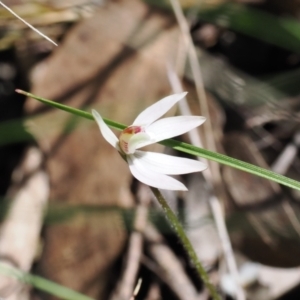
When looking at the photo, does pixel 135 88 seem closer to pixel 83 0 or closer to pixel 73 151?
pixel 73 151

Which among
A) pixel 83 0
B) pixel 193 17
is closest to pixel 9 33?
pixel 83 0

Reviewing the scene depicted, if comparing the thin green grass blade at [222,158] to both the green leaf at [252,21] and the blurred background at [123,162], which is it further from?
the green leaf at [252,21]

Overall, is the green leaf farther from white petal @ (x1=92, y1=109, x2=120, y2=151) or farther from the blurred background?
white petal @ (x1=92, y1=109, x2=120, y2=151)

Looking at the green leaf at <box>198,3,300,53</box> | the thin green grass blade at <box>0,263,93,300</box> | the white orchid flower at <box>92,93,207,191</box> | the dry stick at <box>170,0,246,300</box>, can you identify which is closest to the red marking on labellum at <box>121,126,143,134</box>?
the white orchid flower at <box>92,93,207,191</box>

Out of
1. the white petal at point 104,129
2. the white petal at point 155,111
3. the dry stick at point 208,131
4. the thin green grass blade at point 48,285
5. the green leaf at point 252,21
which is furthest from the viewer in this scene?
the green leaf at point 252,21

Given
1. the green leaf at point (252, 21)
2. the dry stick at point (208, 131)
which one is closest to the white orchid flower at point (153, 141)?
the dry stick at point (208, 131)

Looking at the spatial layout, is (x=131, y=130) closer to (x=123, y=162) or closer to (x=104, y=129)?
(x=104, y=129)

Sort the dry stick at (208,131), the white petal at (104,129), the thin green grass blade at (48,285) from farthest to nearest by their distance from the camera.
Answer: the dry stick at (208,131)
the thin green grass blade at (48,285)
the white petal at (104,129)
